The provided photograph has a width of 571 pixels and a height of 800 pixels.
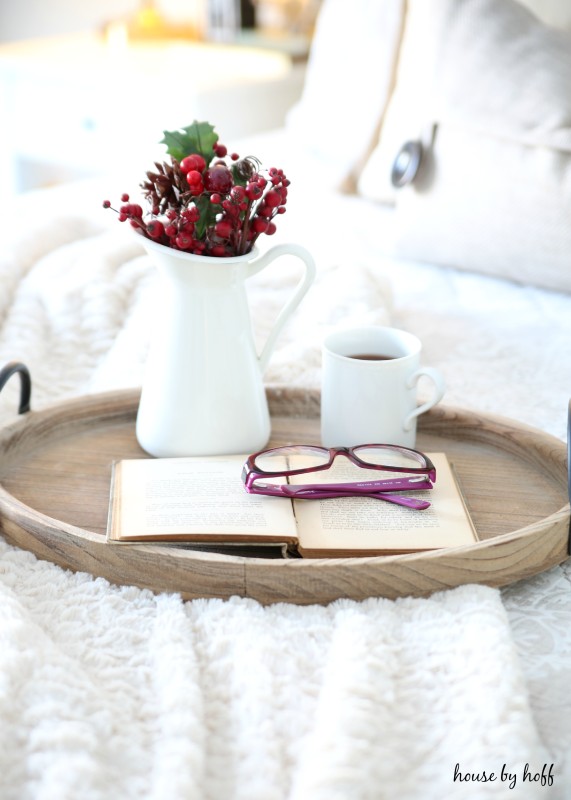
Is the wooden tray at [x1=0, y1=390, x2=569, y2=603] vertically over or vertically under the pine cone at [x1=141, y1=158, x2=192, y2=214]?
under

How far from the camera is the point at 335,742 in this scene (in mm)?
506

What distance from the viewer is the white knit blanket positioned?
49 cm

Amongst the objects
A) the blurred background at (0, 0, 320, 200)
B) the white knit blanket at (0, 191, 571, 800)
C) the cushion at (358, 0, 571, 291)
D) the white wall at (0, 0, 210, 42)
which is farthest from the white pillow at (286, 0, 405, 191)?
the white wall at (0, 0, 210, 42)

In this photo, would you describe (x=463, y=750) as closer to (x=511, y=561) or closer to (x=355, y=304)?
(x=511, y=561)

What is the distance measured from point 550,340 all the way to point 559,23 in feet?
2.13

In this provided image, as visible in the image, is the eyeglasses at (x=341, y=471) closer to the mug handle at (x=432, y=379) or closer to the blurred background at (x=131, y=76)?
the mug handle at (x=432, y=379)

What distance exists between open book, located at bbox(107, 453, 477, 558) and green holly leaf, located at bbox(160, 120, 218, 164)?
0.86 feet

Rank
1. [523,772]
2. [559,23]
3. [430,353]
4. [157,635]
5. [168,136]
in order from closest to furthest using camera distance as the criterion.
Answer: [523,772]
[157,635]
[168,136]
[430,353]
[559,23]

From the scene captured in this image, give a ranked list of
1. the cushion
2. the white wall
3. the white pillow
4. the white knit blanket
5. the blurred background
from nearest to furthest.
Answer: the white knit blanket, the cushion, the white pillow, the blurred background, the white wall

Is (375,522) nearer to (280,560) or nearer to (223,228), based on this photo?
(280,560)

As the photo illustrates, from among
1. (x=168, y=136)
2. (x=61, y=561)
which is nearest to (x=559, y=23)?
(x=168, y=136)

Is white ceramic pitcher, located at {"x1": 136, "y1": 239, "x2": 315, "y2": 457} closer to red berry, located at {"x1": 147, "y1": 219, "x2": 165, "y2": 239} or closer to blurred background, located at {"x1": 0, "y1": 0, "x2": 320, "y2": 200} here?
red berry, located at {"x1": 147, "y1": 219, "x2": 165, "y2": 239}

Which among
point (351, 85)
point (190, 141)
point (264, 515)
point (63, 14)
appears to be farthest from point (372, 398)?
point (63, 14)

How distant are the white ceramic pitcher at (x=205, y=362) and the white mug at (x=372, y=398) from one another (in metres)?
0.07
